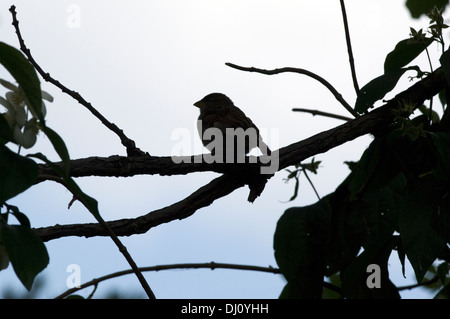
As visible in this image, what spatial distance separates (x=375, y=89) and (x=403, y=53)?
22 centimetres

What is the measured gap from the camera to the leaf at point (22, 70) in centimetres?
150

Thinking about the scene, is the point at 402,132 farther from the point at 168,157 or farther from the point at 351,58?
the point at 168,157

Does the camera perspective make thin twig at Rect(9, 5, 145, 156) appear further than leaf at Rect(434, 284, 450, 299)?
No

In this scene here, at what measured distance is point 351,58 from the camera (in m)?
2.98

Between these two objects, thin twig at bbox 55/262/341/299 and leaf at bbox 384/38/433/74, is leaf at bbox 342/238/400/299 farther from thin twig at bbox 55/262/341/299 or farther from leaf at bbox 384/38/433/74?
leaf at bbox 384/38/433/74

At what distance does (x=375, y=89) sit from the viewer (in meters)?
2.77

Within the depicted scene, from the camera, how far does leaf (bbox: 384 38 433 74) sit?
2725mm

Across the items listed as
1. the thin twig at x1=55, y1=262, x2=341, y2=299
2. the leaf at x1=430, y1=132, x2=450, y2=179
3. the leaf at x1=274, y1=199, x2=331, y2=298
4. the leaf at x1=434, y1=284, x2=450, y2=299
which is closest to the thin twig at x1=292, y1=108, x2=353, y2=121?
the leaf at x1=274, y1=199, x2=331, y2=298

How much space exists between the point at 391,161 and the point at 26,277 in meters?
1.87

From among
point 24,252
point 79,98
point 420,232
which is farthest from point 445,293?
point 24,252

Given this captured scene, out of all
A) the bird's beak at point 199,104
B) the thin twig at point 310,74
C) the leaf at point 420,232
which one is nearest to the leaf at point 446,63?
the leaf at point 420,232

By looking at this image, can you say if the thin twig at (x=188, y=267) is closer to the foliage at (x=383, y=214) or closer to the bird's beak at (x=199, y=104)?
the foliage at (x=383, y=214)
